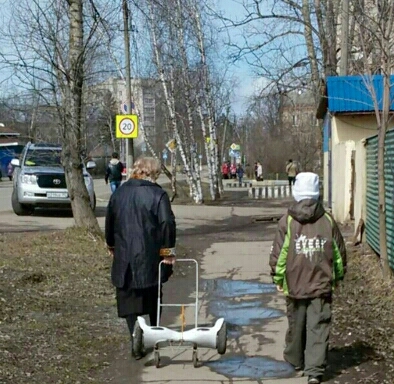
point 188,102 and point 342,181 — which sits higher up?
point 188,102

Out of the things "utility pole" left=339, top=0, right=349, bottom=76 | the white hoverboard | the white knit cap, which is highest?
"utility pole" left=339, top=0, right=349, bottom=76

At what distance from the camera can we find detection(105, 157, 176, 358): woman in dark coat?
6.99 m

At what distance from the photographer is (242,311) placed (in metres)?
9.34

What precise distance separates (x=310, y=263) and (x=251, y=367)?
1.20 metres

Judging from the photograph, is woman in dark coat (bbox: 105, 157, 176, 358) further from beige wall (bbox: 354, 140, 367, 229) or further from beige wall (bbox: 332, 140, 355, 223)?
beige wall (bbox: 332, 140, 355, 223)

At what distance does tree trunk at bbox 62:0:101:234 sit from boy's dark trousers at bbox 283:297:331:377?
8139 millimetres

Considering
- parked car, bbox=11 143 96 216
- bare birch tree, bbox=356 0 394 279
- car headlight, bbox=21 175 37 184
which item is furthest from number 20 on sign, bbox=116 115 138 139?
bare birch tree, bbox=356 0 394 279

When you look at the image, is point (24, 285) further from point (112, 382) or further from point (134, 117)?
point (134, 117)

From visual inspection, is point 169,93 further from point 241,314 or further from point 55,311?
point 55,311

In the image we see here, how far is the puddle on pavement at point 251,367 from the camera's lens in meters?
6.61

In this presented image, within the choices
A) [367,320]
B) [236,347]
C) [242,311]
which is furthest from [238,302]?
[236,347]

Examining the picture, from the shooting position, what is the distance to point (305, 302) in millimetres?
6297

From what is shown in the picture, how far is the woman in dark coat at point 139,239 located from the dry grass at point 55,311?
24.5 inches

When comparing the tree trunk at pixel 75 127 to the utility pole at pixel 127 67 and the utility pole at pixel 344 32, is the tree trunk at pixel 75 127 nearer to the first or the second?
the utility pole at pixel 127 67
